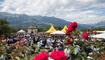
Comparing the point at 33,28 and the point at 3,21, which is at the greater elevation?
the point at 3,21

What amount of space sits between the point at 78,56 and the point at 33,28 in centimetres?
9882

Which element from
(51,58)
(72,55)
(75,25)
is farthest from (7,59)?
(51,58)

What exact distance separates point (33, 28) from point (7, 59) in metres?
98.3

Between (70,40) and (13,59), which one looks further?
(70,40)

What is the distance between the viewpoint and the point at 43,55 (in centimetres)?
105

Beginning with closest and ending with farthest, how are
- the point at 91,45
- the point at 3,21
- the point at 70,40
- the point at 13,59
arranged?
the point at 13,59 → the point at 70,40 → the point at 91,45 → the point at 3,21

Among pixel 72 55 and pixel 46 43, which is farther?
pixel 46 43

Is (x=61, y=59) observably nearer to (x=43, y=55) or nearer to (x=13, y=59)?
(x=43, y=55)

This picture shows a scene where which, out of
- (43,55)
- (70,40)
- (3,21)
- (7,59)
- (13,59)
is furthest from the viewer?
(3,21)

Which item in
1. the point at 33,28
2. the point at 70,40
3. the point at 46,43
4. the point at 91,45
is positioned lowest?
the point at 33,28

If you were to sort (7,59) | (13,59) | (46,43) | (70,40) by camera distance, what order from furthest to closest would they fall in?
(46,43) < (70,40) < (7,59) < (13,59)

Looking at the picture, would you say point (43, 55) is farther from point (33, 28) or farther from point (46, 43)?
point (33, 28)

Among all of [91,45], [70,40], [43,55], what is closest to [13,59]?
[70,40]

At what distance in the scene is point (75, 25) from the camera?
2988 mm
